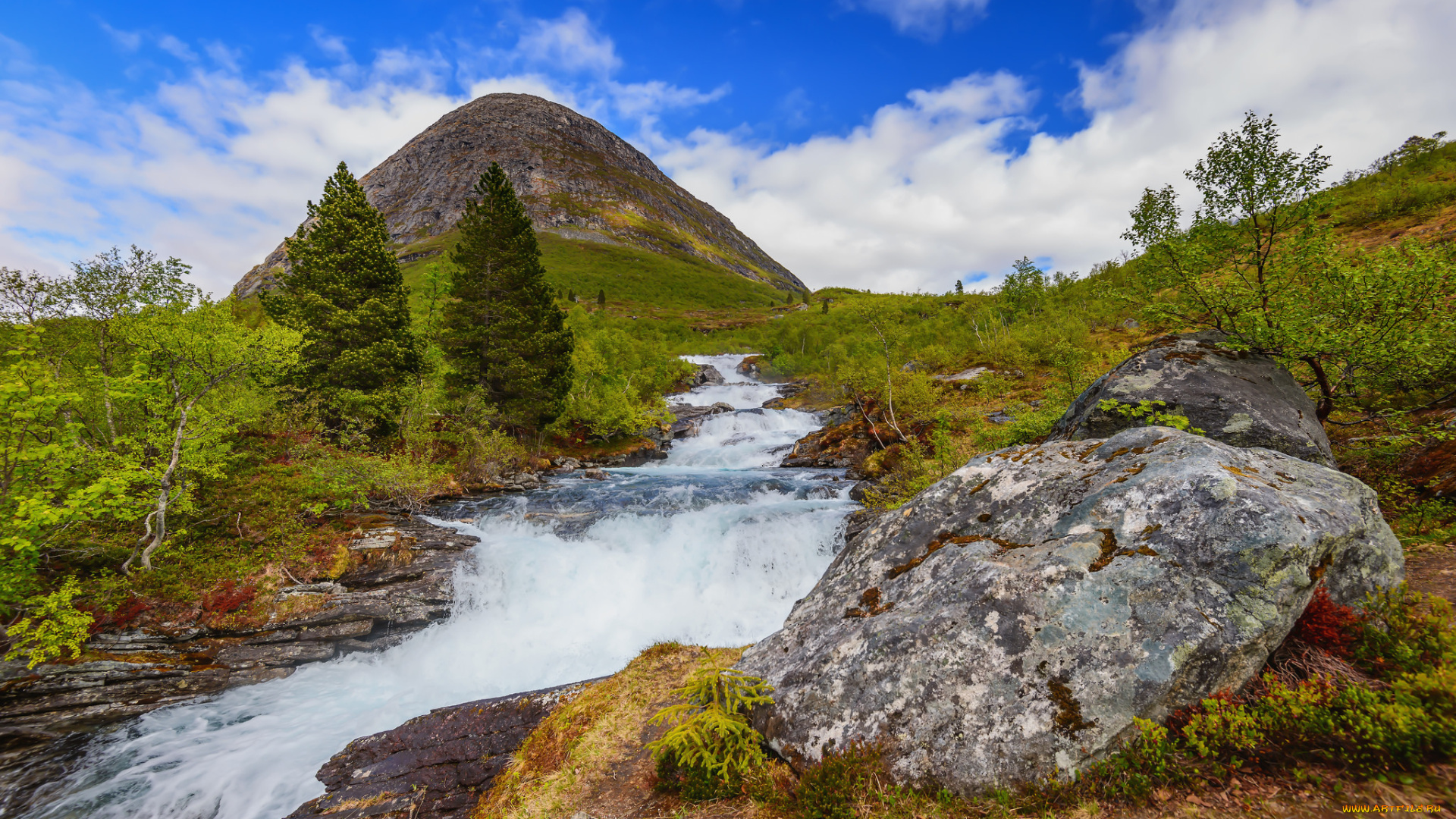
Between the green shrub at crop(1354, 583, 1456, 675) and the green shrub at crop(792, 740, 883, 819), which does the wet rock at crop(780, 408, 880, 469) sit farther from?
the green shrub at crop(792, 740, 883, 819)

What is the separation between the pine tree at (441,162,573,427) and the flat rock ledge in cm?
1315

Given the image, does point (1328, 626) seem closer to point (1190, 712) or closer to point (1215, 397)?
point (1190, 712)

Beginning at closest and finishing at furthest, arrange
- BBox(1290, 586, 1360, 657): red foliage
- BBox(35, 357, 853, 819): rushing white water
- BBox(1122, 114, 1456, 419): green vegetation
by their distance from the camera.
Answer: BBox(1290, 586, 1360, 657): red foliage < BBox(1122, 114, 1456, 419): green vegetation < BBox(35, 357, 853, 819): rushing white water

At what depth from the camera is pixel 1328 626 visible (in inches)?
162

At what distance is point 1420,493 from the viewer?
7.34 m

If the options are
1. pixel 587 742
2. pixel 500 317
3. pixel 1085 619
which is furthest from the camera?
pixel 500 317

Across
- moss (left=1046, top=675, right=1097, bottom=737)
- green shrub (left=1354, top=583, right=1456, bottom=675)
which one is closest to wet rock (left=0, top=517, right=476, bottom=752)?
moss (left=1046, top=675, right=1097, bottom=737)

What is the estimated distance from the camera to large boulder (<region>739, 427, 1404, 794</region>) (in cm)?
393

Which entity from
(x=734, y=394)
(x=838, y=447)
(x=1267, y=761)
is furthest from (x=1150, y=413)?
(x=734, y=394)

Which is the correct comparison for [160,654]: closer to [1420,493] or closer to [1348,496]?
[1348,496]

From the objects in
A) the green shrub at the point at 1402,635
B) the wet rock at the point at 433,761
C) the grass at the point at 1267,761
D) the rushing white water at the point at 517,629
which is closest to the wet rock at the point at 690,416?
the rushing white water at the point at 517,629

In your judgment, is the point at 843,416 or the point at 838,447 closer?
the point at 838,447

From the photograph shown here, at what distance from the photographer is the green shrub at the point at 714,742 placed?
4.76 metres

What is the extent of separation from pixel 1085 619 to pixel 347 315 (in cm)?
2738
